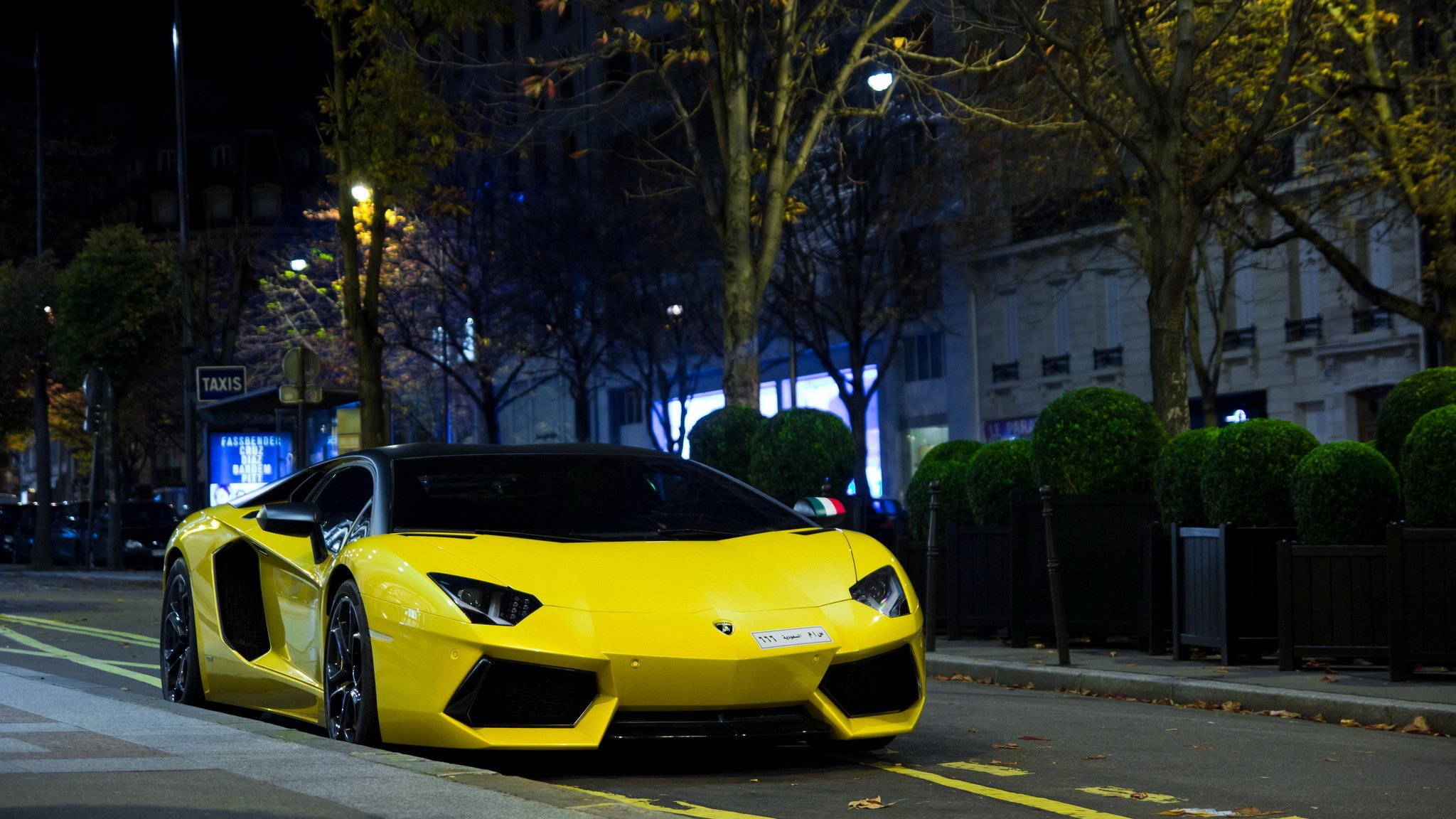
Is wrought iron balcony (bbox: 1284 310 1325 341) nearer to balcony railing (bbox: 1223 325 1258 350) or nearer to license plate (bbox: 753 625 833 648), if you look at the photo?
balcony railing (bbox: 1223 325 1258 350)

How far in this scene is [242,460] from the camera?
34.9 m

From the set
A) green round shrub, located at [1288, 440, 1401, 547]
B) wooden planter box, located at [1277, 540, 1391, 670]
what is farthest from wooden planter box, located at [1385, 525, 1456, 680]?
green round shrub, located at [1288, 440, 1401, 547]

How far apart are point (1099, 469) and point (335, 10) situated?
13.8 metres

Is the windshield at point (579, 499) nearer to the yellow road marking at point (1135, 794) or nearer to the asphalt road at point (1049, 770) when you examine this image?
the asphalt road at point (1049, 770)

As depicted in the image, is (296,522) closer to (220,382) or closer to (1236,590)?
(1236,590)

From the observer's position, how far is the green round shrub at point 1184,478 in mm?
12938

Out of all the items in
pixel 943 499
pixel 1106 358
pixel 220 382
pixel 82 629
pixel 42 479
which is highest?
pixel 1106 358

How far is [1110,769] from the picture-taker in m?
7.29

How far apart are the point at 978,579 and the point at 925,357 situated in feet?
120

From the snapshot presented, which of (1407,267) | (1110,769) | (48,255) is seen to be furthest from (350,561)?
(48,255)

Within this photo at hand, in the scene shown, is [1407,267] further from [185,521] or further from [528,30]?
[528,30]

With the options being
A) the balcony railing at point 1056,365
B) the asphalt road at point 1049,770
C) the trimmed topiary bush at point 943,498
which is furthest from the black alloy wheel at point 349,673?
the balcony railing at point 1056,365

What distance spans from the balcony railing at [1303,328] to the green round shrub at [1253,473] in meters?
27.6

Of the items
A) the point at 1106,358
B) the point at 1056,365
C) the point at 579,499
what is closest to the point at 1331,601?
the point at 579,499
